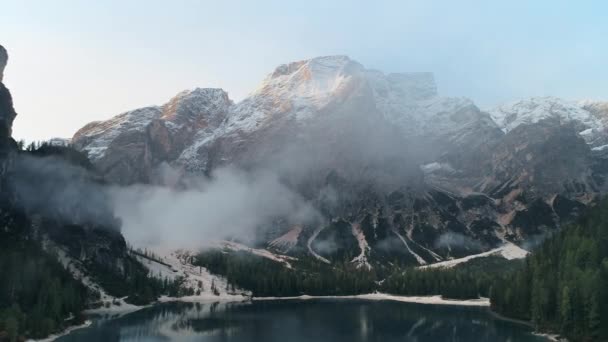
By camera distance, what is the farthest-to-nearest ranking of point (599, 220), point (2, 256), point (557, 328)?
point (2, 256), point (599, 220), point (557, 328)

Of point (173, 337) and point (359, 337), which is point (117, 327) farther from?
point (359, 337)

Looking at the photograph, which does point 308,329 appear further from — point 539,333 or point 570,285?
point 570,285

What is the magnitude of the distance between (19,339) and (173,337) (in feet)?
120

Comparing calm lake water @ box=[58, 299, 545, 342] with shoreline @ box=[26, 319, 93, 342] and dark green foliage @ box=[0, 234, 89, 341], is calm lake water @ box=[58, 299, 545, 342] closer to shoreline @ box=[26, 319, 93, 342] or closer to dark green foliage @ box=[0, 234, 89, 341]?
shoreline @ box=[26, 319, 93, 342]

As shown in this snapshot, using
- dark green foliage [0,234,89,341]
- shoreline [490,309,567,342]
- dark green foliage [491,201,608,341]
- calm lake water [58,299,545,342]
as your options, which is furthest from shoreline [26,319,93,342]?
dark green foliage [491,201,608,341]

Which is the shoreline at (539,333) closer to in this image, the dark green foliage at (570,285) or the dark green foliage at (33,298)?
the dark green foliage at (570,285)

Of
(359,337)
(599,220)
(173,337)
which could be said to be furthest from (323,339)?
(599,220)

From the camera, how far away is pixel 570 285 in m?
139

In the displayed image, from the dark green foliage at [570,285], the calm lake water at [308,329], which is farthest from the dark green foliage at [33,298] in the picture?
the dark green foliage at [570,285]

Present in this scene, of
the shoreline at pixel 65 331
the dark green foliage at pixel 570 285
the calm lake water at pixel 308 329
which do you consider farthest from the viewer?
the calm lake water at pixel 308 329

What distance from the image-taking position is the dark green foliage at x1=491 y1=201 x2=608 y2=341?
434ft

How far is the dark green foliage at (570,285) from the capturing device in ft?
434

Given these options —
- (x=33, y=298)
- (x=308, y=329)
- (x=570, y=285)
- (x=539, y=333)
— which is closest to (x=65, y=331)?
(x=33, y=298)

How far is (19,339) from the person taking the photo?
13338 centimetres
